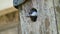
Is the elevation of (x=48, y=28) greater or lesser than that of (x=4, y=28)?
greater

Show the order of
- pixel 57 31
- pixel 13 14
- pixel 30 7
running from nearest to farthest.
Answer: pixel 57 31 → pixel 30 7 → pixel 13 14

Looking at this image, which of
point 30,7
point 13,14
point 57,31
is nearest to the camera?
point 57,31

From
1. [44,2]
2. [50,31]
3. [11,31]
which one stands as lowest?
[11,31]

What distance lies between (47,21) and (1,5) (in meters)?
0.83

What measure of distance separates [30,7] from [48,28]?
0.47 ft

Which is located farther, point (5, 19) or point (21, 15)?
point (5, 19)

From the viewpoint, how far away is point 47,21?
25.8 inches

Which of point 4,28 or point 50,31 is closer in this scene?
point 50,31

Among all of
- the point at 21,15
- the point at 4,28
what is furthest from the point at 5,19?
the point at 21,15

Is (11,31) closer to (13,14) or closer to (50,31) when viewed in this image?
(13,14)

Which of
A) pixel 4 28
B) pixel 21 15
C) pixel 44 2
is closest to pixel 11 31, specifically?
pixel 4 28

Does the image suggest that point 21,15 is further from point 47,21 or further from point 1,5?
point 1,5

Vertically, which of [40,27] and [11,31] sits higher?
[40,27]

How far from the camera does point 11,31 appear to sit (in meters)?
1.38
